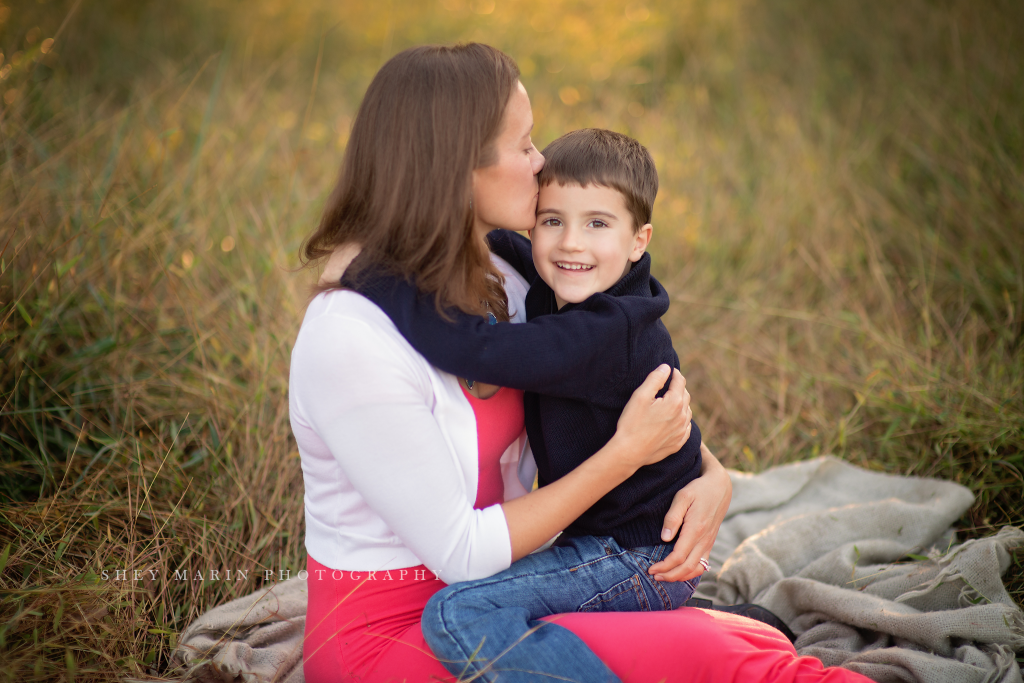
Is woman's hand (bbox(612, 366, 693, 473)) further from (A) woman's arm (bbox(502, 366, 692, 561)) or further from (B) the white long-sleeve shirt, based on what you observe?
(B) the white long-sleeve shirt

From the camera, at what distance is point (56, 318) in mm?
2617

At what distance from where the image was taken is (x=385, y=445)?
4.79 feet

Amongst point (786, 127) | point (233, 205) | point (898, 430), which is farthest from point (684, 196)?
point (233, 205)

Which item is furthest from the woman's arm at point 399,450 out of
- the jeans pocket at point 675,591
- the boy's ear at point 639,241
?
the boy's ear at point 639,241

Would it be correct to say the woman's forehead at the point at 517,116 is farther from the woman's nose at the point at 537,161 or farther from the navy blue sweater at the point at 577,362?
the navy blue sweater at the point at 577,362

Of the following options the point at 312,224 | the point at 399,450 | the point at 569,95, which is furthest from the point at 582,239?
the point at 569,95

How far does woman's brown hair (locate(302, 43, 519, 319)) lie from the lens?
5.09 feet

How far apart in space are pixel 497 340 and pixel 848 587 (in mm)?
1640

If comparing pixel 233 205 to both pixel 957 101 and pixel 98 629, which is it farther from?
pixel 957 101

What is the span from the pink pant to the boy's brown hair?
3.14 ft

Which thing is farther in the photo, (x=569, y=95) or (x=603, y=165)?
(x=569, y=95)

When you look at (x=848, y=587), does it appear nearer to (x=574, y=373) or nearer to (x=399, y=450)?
(x=574, y=373)

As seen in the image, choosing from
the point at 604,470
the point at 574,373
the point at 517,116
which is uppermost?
the point at 517,116

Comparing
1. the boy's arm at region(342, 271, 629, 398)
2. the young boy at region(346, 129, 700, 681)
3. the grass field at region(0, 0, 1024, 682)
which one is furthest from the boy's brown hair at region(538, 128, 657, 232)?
the grass field at region(0, 0, 1024, 682)
